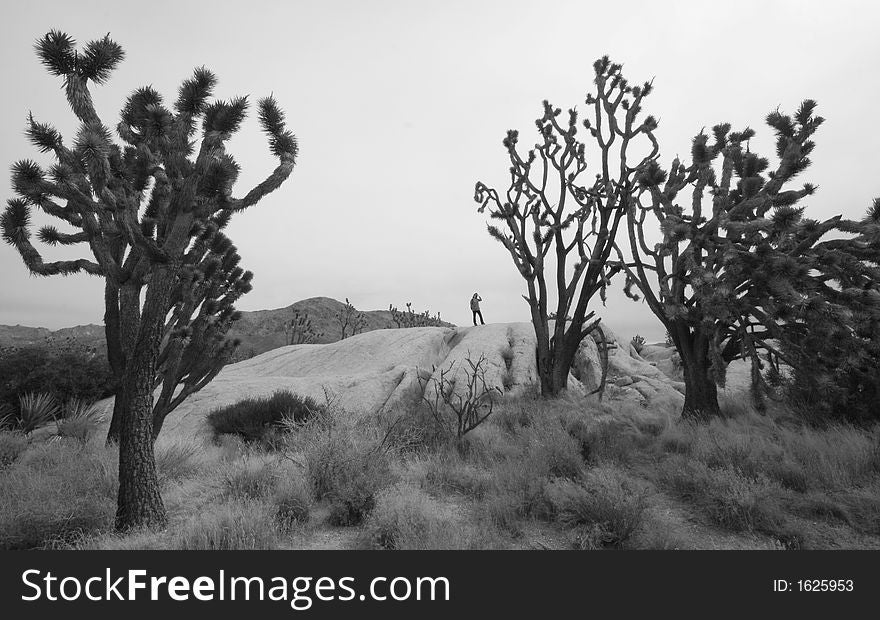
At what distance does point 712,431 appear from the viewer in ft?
29.5

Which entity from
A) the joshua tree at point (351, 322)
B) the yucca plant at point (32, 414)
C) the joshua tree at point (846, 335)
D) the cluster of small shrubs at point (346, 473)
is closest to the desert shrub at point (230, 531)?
the cluster of small shrubs at point (346, 473)

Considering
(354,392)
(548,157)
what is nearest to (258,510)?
(354,392)

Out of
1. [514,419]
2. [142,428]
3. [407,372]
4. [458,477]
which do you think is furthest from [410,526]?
[407,372]

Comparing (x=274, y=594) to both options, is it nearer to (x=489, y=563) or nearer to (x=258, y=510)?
(x=258, y=510)

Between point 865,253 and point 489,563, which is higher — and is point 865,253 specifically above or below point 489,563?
above

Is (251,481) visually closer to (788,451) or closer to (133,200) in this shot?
(133,200)

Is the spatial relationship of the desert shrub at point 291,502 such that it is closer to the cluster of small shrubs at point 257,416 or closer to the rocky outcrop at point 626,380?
the cluster of small shrubs at point 257,416

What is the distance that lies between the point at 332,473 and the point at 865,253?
1133 cm

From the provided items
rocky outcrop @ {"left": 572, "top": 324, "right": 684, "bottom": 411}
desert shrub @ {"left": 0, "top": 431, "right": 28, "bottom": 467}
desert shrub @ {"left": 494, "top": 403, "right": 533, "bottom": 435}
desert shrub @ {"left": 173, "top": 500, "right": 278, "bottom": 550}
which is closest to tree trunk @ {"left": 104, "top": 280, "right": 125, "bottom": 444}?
desert shrub @ {"left": 0, "top": 431, "right": 28, "bottom": 467}

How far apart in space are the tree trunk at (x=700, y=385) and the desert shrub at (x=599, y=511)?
589 cm

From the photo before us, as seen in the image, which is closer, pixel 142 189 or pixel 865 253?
pixel 142 189

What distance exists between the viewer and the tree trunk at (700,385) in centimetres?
1046

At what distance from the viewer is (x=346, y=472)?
5984mm

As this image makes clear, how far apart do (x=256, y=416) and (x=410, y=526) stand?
8.82 metres
